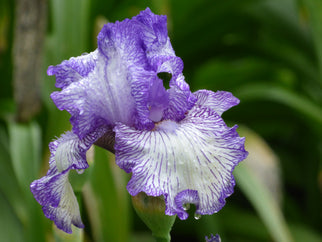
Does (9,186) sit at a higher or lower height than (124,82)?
lower

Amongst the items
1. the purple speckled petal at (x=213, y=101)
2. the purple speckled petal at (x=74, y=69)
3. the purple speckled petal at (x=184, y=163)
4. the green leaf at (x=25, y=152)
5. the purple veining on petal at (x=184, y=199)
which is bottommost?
the green leaf at (x=25, y=152)

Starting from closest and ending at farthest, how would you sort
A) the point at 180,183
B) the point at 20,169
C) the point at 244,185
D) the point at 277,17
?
the point at 180,183 < the point at 20,169 < the point at 244,185 < the point at 277,17

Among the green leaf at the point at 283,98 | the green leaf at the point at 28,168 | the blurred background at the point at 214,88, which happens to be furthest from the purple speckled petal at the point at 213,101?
the green leaf at the point at 283,98

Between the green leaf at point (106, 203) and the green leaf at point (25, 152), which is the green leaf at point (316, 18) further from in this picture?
the green leaf at point (25, 152)

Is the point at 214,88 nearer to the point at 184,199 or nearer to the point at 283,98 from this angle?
the point at 283,98


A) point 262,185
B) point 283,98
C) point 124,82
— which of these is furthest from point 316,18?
point 124,82

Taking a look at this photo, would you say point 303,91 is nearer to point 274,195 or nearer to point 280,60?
point 280,60

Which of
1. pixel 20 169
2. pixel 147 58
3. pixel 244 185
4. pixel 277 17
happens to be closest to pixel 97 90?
pixel 147 58
